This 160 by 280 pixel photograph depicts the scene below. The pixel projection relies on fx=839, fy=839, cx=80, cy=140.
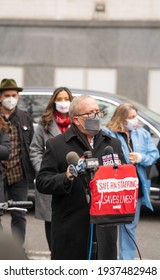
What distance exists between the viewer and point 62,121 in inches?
310

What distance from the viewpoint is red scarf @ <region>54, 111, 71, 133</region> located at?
7.87 meters

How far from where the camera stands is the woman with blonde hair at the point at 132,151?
7574mm

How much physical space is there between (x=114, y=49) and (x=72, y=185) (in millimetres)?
17288

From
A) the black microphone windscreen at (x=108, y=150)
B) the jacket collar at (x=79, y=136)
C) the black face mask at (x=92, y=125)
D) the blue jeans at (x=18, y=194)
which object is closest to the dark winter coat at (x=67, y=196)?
the jacket collar at (x=79, y=136)

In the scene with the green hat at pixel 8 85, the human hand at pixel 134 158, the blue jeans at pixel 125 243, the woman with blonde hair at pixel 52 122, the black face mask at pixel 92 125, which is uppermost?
the green hat at pixel 8 85

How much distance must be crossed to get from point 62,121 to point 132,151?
2.37 feet

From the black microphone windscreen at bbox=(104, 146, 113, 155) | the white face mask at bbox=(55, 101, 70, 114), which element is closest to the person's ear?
the black microphone windscreen at bbox=(104, 146, 113, 155)

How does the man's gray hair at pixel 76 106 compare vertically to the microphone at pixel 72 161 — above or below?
above

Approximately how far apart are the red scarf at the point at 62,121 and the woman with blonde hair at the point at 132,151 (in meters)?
0.37

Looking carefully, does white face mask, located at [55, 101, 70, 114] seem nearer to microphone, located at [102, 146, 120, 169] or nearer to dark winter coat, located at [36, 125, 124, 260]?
dark winter coat, located at [36, 125, 124, 260]

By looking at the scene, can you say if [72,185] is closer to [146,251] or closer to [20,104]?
[146,251]

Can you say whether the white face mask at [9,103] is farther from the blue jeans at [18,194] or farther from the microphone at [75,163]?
the microphone at [75,163]

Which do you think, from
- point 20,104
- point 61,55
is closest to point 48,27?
point 61,55

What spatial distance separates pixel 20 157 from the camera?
8.39 metres
